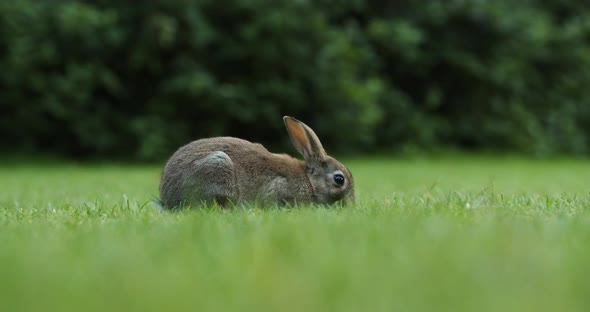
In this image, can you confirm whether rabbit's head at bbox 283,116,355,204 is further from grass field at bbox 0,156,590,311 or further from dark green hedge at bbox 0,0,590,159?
dark green hedge at bbox 0,0,590,159

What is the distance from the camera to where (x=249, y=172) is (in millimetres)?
5344

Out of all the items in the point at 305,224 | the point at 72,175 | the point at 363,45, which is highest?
the point at 363,45

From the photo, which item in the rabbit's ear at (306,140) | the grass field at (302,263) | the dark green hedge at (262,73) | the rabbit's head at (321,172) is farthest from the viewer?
the dark green hedge at (262,73)

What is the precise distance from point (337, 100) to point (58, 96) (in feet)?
23.0

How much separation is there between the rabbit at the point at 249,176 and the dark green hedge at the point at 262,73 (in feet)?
35.8

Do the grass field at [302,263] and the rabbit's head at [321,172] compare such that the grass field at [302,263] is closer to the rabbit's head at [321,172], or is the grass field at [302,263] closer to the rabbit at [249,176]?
the rabbit at [249,176]

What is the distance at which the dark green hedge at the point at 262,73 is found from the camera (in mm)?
16453

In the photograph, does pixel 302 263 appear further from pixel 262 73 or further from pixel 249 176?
pixel 262 73

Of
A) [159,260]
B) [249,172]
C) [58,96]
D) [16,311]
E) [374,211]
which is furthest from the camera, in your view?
[58,96]

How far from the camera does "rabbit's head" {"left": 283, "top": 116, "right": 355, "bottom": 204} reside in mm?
5594

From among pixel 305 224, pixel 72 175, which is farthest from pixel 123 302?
pixel 72 175

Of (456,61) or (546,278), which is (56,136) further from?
(546,278)

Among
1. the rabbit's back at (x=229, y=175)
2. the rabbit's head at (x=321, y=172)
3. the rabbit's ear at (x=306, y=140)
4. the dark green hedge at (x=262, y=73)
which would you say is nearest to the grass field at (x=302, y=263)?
the rabbit's back at (x=229, y=175)

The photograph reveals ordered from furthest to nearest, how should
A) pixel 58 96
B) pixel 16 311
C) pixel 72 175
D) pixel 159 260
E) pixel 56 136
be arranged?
pixel 56 136
pixel 58 96
pixel 72 175
pixel 159 260
pixel 16 311
